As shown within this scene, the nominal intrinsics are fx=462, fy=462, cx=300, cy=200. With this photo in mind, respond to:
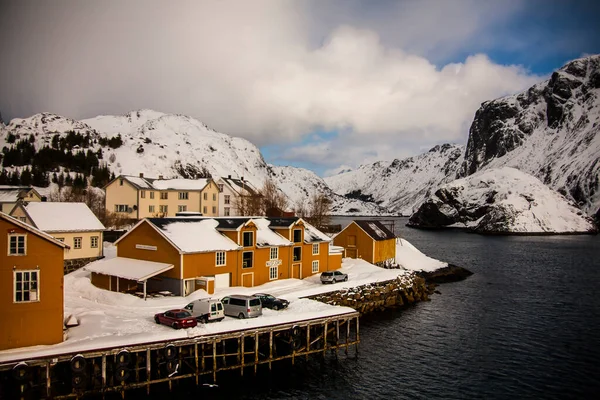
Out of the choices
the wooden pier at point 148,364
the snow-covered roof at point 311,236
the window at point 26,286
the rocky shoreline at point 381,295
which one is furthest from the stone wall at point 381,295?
the window at point 26,286

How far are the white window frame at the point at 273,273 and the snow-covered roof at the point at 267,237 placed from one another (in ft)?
9.56

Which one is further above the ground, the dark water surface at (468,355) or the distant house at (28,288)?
the distant house at (28,288)

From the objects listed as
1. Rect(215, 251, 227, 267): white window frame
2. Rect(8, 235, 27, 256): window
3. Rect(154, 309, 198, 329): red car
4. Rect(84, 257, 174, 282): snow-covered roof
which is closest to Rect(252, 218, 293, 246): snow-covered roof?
Rect(215, 251, 227, 267): white window frame

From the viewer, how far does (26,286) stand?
29859mm

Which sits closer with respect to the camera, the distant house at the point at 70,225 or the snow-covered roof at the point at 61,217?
the snow-covered roof at the point at 61,217

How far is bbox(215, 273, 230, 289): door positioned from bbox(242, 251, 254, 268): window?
7.78 feet

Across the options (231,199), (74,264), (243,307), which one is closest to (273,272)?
(243,307)

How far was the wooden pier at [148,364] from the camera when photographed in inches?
1097

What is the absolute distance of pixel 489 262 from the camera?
96625mm

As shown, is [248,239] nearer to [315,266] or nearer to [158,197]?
[315,266]

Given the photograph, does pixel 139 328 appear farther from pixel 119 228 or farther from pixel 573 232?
pixel 573 232

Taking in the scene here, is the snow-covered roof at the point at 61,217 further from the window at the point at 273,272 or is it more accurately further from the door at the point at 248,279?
the window at the point at 273,272

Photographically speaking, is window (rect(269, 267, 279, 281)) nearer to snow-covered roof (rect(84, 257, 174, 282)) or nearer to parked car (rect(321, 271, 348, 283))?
parked car (rect(321, 271, 348, 283))

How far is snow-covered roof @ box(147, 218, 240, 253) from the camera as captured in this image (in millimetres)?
45469
